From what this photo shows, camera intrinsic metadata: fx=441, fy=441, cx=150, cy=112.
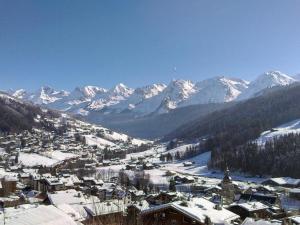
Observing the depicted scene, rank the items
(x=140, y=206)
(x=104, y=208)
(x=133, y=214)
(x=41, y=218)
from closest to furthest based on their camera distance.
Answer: (x=41, y=218), (x=104, y=208), (x=133, y=214), (x=140, y=206)

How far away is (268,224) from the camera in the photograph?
4109 cm

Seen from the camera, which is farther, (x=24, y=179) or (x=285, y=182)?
(x=285, y=182)

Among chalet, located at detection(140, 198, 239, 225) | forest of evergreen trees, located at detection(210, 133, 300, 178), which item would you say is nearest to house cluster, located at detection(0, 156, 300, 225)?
chalet, located at detection(140, 198, 239, 225)

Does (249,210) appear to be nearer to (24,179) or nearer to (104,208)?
(104,208)

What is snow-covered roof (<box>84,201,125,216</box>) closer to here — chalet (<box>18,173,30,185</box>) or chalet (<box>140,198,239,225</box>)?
chalet (<box>140,198,239,225</box>)

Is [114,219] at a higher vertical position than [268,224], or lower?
higher

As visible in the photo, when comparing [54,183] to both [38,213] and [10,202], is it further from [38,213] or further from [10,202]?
[38,213]

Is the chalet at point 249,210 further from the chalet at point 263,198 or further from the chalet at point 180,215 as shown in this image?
the chalet at point 180,215

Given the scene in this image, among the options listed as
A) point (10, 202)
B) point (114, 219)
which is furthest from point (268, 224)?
point (10, 202)

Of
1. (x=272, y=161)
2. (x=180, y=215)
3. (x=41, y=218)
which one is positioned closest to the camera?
(x=41, y=218)

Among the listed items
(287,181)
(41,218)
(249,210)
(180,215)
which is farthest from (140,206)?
(287,181)

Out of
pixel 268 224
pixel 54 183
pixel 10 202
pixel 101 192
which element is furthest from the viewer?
pixel 54 183

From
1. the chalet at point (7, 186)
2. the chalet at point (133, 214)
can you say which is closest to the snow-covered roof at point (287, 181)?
A: the chalet at point (7, 186)

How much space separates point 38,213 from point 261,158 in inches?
7065
